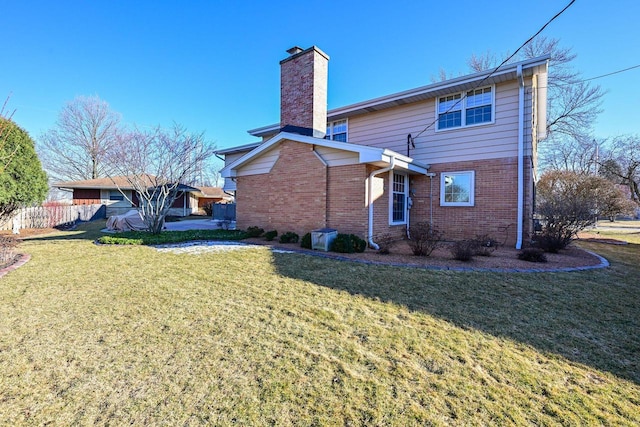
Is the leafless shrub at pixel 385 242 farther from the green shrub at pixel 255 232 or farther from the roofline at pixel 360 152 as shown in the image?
the green shrub at pixel 255 232

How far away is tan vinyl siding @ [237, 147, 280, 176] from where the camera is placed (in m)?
11.3

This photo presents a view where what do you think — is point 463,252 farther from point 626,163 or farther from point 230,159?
point 626,163

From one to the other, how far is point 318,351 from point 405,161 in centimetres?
752

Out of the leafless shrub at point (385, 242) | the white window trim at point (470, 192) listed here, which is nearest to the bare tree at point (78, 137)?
the leafless shrub at point (385, 242)

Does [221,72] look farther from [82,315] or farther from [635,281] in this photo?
[635,281]

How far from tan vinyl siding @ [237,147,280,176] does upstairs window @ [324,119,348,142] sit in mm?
2946

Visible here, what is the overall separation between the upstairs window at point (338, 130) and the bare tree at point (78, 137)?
22.7m

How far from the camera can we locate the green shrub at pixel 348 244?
8.11 metres

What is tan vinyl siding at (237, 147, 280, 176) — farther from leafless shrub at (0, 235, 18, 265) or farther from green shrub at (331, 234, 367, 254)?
leafless shrub at (0, 235, 18, 265)

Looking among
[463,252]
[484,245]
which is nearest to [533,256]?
[484,245]

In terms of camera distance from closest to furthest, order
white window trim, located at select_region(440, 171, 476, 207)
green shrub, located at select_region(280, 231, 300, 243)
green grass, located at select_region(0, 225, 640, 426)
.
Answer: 1. green grass, located at select_region(0, 225, 640, 426)
2. white window trim, located at select_region(440, 171, 476, 207)
3. green shrub, located at select_region(280, 231, 300, 243)

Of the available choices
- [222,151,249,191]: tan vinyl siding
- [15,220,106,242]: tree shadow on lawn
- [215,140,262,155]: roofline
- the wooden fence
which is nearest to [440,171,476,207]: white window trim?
[215,140,262,155]: roofline

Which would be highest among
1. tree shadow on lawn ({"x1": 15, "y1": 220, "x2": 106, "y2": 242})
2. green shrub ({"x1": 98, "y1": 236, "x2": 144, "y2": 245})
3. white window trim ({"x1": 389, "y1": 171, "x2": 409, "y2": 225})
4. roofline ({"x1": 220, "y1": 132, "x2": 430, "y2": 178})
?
roofline ({"x1": 220, "y1": 132, "x2": 430, "y2": 178})

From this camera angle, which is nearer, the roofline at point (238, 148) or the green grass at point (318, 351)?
the green grass at point (318, 351)
